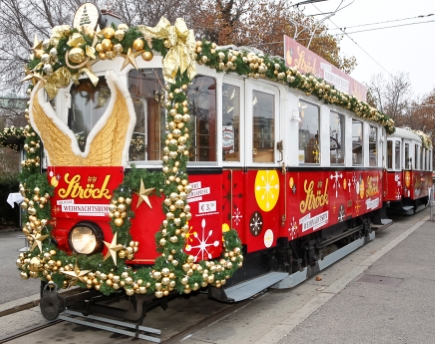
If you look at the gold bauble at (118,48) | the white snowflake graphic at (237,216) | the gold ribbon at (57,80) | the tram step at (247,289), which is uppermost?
the gold bauble at (118,48)

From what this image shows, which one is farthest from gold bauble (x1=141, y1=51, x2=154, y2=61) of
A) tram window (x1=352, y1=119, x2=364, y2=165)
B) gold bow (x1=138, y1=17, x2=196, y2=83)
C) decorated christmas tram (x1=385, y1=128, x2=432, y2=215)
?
decorated christmas tram (x1=385, y1=128, x2=432, y2=215)

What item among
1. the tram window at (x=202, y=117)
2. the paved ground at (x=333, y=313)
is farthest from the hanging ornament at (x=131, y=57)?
the paved ground at (x=333, y=313)

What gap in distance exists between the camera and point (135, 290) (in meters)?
4.45

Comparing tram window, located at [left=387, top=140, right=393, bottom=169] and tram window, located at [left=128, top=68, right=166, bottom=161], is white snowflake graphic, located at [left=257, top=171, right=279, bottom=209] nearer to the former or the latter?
tram window, located at [left=128, top=68, right=166, bottom=161]

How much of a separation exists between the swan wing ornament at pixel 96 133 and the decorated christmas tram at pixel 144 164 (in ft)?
0.03

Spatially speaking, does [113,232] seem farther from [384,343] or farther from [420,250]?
[420,250]

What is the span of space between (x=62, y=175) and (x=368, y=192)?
7.46 m

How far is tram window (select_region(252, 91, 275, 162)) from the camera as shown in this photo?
19.5 feet

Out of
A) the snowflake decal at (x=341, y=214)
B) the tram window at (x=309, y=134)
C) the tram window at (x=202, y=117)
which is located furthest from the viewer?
the snowflake decal at (x=341, y=214)

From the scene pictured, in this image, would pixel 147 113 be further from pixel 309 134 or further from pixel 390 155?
pixel 390 155

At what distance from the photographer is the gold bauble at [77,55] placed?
180 inches

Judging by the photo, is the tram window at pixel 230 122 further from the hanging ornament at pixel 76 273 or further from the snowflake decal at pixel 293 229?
the hanging ornament at pixel 76 273

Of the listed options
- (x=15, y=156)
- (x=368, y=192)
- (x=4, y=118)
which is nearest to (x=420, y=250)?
(x=368, y=192)

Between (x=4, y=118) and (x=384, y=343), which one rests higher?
(x=4, y=118)
